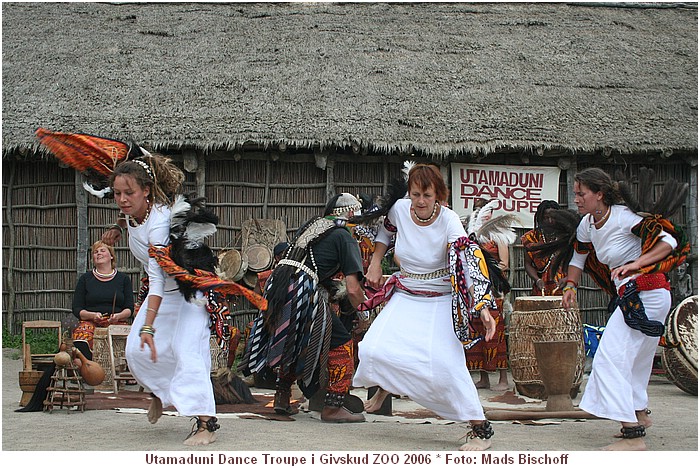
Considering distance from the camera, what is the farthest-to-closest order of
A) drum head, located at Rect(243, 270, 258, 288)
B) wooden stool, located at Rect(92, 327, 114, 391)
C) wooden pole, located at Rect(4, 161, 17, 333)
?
wooden pole, located at Rect(4, 161, 17, 333) → drum head, located at Rect(243, 270, 258, 288) → wooden stool, located at Rect(92, 327, 114, 391)

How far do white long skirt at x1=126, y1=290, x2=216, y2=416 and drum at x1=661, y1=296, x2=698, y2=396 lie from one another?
14.4ft

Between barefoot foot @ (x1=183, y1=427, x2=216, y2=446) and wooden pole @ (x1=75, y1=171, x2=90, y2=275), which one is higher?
wooden pole @ (x1=75, y1=171, x2=90, y2=275)

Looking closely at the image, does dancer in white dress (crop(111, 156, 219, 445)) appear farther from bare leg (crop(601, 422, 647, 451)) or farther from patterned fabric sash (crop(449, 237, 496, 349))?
bare leg (crop(601, 422, 647, 451))

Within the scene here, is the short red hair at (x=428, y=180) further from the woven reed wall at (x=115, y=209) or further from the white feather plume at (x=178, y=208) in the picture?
the woven reed wall at (x=115, y=209)

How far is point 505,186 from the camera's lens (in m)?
11.4

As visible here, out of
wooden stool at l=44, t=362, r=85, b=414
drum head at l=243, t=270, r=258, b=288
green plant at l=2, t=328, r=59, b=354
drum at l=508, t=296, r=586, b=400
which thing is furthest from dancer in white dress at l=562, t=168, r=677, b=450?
green plant at l=2, t=328, r=59, b=354

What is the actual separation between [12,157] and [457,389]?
25.8 feet

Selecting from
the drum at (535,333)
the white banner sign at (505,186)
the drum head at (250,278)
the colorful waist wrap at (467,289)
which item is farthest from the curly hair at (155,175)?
the white banner sign at (505,186)

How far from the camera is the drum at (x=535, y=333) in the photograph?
754 cm

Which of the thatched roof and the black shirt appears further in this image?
the thatched roof

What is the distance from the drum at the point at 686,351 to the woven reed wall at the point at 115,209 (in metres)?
3.53

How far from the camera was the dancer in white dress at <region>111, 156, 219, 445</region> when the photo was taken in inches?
206

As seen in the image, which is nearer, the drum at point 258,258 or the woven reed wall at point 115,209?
the drum at point 258,258
